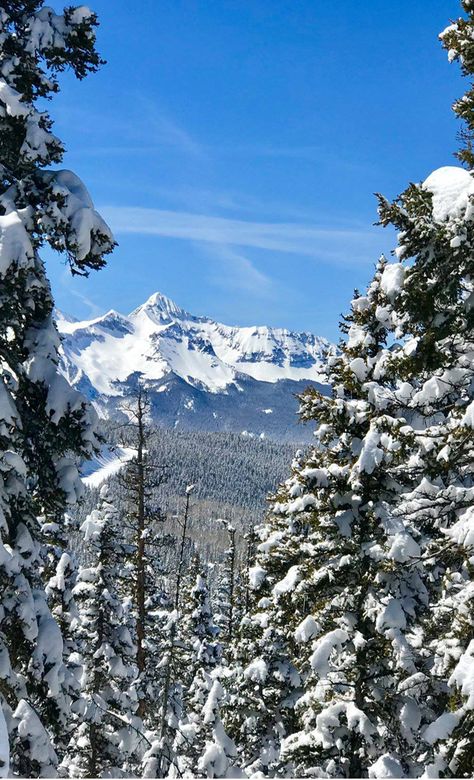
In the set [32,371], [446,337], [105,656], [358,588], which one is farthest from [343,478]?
[105,656]

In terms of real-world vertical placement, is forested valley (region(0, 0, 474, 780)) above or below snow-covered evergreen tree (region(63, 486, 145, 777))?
above

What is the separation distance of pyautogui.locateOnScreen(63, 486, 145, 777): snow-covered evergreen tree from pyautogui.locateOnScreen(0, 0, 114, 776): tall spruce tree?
12.2m

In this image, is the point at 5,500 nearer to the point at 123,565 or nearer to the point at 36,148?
the point at 36,148

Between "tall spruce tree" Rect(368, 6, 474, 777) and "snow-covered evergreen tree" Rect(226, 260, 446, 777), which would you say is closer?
"tall spruce tree" Rect(368, 6, 474, 777)

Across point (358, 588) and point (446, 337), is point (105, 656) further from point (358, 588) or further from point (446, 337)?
point (446, 337)

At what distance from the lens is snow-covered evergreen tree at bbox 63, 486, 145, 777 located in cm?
1975

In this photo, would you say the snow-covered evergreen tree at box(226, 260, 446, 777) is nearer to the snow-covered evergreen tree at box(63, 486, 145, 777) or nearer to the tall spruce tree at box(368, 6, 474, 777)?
the tall spruce tree at box(368, 6, 474, 777)

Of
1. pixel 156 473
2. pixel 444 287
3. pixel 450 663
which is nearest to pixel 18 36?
pixel 444 287

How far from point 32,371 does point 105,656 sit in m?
14.8

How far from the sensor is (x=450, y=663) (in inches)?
290

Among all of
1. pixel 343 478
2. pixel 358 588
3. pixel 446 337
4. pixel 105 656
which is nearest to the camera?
pixel 446 337

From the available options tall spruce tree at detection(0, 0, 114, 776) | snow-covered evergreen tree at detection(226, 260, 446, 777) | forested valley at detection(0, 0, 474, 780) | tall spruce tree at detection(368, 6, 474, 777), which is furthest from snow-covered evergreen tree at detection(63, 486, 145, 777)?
tall spruce tree at detection(368, 6, 474, 777)

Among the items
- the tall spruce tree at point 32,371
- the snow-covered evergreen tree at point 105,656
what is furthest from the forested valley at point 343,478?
the snow-covered evergreen tree at point 105,656

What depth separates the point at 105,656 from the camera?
65.6 feet
